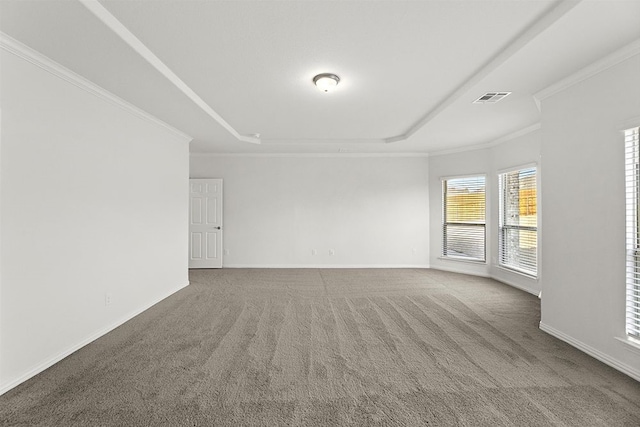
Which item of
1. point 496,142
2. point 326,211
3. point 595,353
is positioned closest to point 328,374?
point 595,353

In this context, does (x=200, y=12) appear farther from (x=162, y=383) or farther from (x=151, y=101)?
(x=162, y=383)

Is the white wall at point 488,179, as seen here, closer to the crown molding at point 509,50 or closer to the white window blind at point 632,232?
the crown molding at point 509,50

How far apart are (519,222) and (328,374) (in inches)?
179

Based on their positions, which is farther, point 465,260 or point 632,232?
point 465,260

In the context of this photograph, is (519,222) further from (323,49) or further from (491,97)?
(323,49)

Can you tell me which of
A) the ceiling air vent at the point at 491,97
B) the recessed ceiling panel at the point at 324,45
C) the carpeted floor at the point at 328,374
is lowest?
the carpeted floor at the point at 328,374

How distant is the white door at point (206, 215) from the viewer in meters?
6.79

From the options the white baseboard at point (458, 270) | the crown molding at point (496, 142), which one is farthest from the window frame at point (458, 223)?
the crown molding at point (496, 142)

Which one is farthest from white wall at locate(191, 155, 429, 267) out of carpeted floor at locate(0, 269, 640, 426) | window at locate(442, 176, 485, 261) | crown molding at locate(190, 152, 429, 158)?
carpeted floor at locate(0, 269, 640, 426)

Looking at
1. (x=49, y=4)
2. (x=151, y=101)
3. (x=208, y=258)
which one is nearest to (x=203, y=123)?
(x=151, y=101)

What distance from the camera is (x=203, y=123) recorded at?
4.50m

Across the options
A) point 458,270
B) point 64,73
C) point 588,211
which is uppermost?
point 64,73

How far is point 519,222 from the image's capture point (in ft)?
17.3

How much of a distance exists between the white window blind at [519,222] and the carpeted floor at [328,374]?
1.24m
